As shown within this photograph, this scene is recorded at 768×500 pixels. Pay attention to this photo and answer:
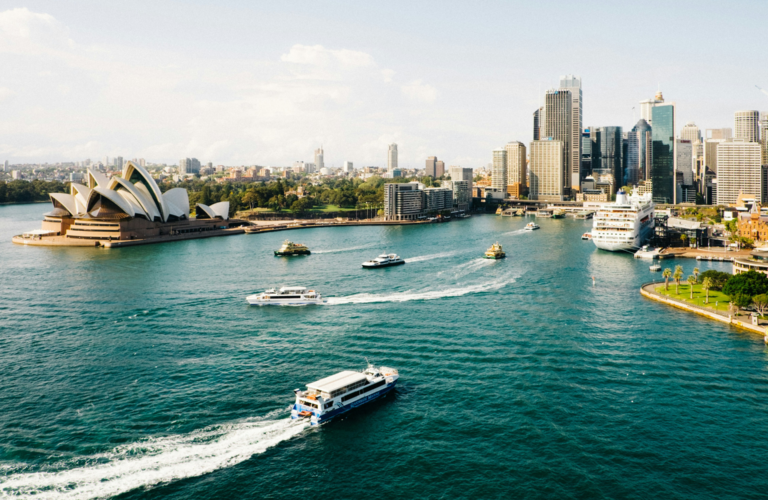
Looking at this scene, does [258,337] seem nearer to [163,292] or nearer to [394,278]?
[163,292]

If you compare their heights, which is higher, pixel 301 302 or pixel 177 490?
pixel 301 302

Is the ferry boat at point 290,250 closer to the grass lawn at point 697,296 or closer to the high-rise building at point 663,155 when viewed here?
the grass lawn at point 697,296

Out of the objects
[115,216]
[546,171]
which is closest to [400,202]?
[115,216]

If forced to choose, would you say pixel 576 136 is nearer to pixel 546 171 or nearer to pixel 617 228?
pixel 546 171

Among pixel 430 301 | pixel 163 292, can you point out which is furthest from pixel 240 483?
pixel 163 292

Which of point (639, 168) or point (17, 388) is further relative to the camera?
point (639, 168)

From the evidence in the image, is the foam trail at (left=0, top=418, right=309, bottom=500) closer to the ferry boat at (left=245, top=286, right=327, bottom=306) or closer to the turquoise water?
the turquoise water
